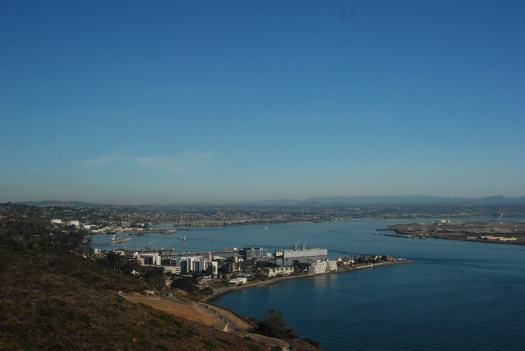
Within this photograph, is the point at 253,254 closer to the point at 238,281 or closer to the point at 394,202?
the point at 238,281

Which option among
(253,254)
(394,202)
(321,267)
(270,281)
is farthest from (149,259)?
(394,202)

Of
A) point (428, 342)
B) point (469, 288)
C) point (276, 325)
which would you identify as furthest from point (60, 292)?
point (469, 288)

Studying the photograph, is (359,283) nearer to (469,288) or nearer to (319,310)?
(469,288)

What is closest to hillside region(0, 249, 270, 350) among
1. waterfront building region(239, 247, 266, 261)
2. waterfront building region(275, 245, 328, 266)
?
waterfront building region(275, 245, 328, 266)

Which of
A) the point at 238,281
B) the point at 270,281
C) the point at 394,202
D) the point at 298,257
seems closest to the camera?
the point at 238,281

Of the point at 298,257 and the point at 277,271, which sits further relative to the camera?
the point at 298,257

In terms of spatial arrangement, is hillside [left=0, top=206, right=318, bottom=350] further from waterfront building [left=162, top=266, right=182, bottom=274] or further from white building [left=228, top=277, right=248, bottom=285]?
waterfront building [left=162, top=266, right=182, bottom=274]

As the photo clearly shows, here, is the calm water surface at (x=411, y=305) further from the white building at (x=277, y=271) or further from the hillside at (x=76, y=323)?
the hillside at (x=76, y=323)
